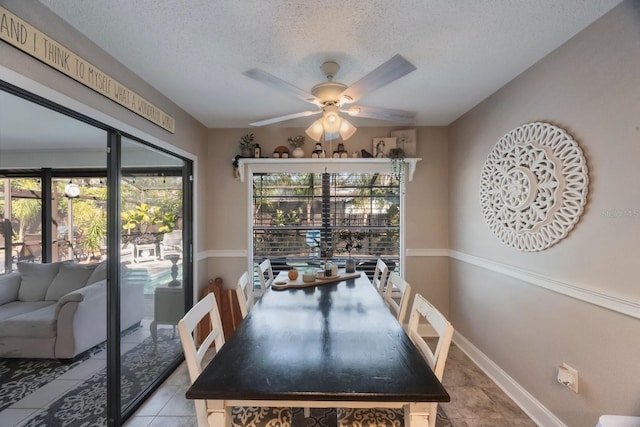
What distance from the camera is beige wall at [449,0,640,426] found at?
1.42 metres

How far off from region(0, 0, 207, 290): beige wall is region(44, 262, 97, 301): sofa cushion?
1.14m

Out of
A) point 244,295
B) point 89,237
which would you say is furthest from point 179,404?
point 89,237

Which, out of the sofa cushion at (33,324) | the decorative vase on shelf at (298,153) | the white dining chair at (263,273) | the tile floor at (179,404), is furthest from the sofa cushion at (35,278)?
the decorative vase on shelf at (298,153)

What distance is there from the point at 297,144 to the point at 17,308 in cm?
292

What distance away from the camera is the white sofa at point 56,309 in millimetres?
2086

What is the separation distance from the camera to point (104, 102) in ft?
5.85

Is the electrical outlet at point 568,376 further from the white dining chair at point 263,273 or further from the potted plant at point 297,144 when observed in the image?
the potted plant at point 297,144

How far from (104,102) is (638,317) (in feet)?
10.6

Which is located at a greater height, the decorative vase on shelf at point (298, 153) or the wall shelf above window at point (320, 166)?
the decorative vase on shelf at point (298, 153)

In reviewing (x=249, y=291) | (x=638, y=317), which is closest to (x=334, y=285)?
(x=249, y=291)

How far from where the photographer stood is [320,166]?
3.38m

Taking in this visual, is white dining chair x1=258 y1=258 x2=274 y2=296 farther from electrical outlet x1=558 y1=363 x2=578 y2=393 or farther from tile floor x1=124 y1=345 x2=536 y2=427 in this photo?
electrical outlet x1=558 y1=363 x2=578 y2=393

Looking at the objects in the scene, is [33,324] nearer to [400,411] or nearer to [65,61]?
[65,61]

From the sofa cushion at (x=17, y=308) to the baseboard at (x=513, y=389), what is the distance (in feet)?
13.0
